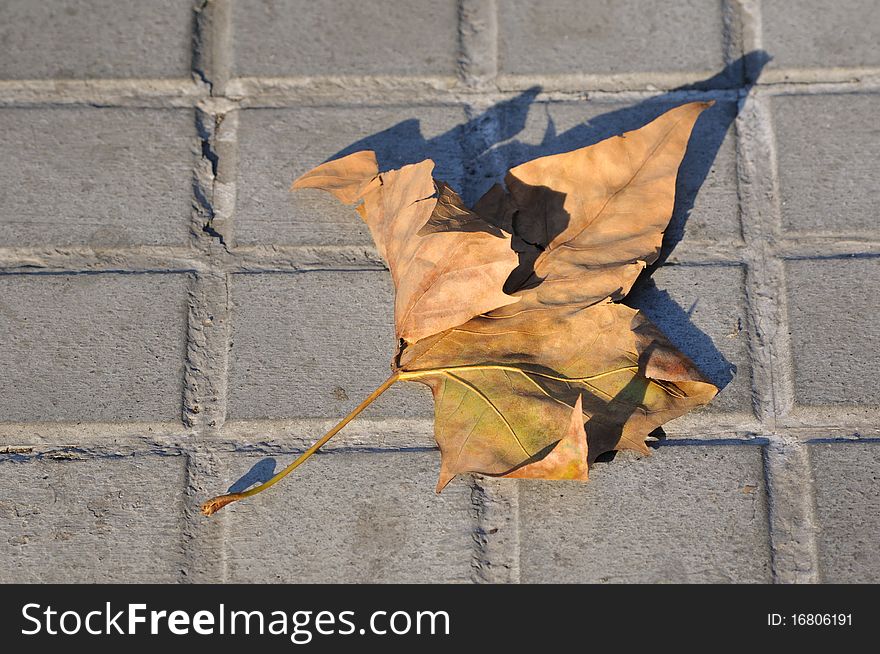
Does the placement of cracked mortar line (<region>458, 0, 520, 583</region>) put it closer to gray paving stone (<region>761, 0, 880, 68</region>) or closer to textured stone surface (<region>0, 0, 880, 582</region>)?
textured stone surface (<region>0, 0, 880, 582</region>)

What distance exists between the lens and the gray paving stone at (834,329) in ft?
5.60

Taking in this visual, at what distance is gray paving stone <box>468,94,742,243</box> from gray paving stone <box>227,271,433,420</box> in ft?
1.22

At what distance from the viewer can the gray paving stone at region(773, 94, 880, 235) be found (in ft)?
6.04

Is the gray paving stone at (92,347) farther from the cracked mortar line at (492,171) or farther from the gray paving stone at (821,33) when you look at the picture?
the gray paving stone at (821,33)

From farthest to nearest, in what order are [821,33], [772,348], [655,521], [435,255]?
[821,33], [772,348], [655,521], [435,255]

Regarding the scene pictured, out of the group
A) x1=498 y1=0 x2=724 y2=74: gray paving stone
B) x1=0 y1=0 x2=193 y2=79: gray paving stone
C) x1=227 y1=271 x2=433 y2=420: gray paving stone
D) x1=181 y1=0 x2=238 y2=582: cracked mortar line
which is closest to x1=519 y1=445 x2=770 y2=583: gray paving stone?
x1=227 y1=271 x2=433 y2=420: gray paving stone

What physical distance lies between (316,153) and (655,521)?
42.8 inches

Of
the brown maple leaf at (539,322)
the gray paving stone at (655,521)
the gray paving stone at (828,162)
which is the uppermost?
the gray paving stone at (828,162)

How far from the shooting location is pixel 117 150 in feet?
6.38

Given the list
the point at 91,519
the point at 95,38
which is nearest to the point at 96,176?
the point at 95,38

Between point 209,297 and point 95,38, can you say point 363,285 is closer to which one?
point 209,297

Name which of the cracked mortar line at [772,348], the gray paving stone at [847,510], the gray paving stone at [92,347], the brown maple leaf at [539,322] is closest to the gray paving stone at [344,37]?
the brown maple leaf at [539,322]

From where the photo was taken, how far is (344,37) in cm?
207

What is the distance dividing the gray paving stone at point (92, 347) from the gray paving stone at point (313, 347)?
137 millimetres
